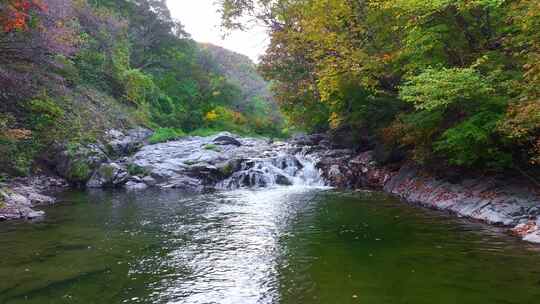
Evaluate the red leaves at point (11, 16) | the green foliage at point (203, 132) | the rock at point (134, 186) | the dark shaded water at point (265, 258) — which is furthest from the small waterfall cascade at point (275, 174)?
the green foliage at point (203, 132)

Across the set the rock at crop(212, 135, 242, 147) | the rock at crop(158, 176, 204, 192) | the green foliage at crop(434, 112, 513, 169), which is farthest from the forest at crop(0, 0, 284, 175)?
the green foliage at crop(434, 112, 513, 169)

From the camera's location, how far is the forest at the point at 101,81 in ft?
42.3

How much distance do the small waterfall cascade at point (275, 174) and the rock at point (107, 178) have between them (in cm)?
470

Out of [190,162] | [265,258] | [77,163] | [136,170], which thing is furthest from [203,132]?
[265,258]

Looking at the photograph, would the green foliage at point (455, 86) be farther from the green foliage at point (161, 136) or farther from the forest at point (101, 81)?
the green foliage at point (161, 136)

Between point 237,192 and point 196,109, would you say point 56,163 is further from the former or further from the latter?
point 196,109

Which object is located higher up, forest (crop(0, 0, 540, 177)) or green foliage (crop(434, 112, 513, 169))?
forest (crop(0, 0, 540, 177))

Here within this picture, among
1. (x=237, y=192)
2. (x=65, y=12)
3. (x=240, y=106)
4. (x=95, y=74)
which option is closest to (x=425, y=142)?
(x=237, y=192)

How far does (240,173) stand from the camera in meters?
21.3

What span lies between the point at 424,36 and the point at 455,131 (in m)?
2.79

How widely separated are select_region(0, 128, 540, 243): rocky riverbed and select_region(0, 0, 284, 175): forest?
1.34 metres

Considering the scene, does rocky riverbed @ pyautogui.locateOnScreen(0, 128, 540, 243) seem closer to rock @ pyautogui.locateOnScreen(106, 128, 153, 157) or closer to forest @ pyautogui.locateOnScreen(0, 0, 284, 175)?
rock @ pyautogui.locateOnScreen(106, 128, 153, 157)

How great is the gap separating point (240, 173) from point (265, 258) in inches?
532

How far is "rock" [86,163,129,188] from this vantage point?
67.4 feet
